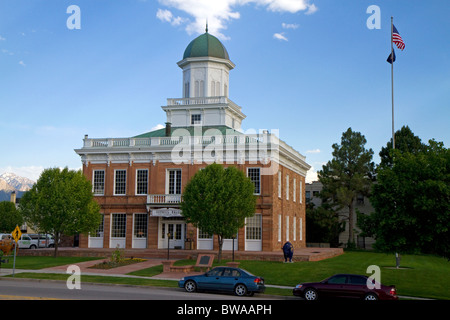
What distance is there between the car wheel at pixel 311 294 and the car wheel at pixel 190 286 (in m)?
5.38

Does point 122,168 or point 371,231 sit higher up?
point 122,168

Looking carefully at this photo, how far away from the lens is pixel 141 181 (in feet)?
161

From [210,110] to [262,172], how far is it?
35.7 ft

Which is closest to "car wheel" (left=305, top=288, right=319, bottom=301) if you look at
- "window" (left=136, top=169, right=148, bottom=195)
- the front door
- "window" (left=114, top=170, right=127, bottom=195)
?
the front door

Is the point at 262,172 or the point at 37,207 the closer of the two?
the point at 37,207

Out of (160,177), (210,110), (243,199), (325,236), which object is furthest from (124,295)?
(325,236)

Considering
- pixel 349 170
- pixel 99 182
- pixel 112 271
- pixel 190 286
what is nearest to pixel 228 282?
pixel 190 286

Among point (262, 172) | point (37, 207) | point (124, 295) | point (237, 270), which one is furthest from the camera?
point (262, 172)

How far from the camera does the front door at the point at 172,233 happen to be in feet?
155

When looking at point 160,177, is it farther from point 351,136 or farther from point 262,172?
point 351,136

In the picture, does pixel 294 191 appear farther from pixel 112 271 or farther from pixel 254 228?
pixel 112 271

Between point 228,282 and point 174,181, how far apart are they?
985 inches

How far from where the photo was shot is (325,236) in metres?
63.8

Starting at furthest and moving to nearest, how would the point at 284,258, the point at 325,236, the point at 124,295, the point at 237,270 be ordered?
the point at 325,236
the point at 284,258
the point at 237,270
the point at 124,295
